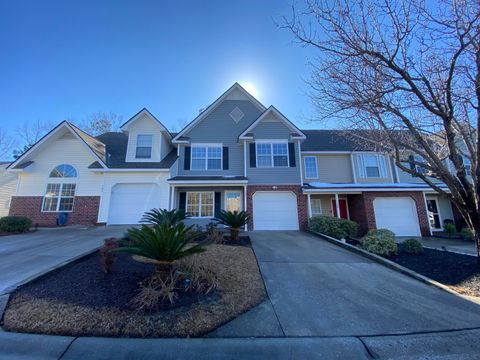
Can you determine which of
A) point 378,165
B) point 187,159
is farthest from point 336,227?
point 187,159

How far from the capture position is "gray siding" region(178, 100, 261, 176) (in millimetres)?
14086

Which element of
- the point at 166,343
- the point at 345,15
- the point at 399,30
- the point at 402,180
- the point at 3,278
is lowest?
the point at 166,343

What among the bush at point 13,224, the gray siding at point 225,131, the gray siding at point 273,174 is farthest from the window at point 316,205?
the bush at point 13,224

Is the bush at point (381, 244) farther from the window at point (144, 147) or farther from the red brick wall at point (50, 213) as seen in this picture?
the red brick wall at point (50, 213)

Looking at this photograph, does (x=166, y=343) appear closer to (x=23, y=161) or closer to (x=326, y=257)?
(x=326, y=257)

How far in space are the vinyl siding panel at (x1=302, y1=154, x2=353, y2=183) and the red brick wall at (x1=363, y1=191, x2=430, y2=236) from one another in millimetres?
2635

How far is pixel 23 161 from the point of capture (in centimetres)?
1311

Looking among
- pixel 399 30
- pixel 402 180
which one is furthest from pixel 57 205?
pixel 402 180

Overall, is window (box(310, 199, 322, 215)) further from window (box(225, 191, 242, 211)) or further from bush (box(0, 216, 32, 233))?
bush (box(0, 216, 32, 233))

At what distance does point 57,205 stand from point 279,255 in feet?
45.6

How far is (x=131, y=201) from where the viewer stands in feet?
42.3

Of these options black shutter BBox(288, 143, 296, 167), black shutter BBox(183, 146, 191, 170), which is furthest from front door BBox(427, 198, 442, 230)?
black shutter BBox(183, 146, 191, 170)

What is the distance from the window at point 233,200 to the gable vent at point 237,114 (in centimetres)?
516

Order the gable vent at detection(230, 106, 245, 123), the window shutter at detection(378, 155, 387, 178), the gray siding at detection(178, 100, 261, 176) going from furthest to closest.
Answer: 1. the window shutter at detection(378, 155, 387, 178)
2. the gable vent at detection(230, 106, 245, 123)
3. the gray siding at detection(178, 100, 261, 176)
